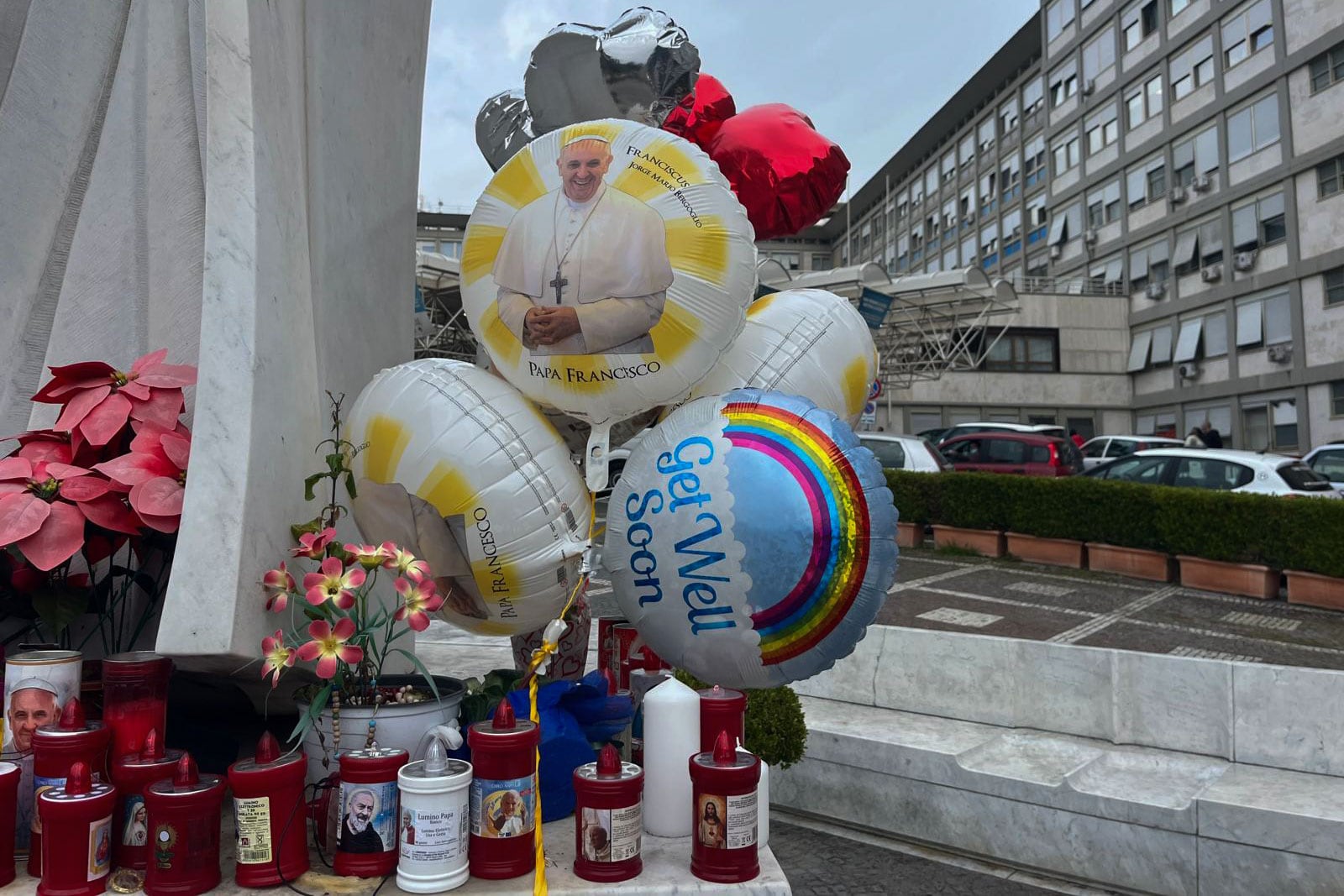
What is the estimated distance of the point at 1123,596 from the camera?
30.5 ft

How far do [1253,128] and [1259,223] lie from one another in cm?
260

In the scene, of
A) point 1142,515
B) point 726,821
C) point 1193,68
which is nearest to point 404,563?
point 726,821

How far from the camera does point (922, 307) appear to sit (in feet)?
70.6

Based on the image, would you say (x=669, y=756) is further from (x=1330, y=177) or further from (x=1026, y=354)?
(x=1026, y=354)

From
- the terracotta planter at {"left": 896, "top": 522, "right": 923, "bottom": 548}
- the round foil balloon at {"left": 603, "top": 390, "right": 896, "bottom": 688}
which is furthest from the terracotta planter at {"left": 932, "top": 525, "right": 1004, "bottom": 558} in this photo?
the round foil balloon at {"left": 603, "top": 390, "right": 896, "bottom": 688}

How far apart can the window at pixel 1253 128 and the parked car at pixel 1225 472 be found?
669 inches

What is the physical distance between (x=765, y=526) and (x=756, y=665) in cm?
42

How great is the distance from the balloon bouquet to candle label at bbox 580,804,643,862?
0.44m

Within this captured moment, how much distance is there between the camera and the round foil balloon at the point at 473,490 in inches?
100

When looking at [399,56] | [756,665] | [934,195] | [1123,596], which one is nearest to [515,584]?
[756,665]

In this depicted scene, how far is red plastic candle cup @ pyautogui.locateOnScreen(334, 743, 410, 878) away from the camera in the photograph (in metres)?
2.34

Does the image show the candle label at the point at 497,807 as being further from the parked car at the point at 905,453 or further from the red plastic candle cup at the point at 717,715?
the parked car at the point at 905,453

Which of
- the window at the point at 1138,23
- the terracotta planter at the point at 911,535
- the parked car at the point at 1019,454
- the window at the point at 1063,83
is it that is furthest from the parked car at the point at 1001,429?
the window at the point at 1063,83

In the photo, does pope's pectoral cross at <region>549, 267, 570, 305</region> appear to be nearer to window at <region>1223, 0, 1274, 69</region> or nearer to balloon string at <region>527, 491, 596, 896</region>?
balloon string at <region>527, 491, 596, 896</region>
